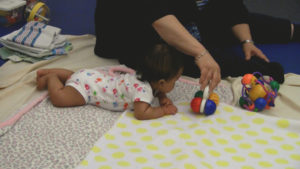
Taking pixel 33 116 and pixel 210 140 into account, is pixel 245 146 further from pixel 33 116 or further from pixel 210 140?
pixel 33 116

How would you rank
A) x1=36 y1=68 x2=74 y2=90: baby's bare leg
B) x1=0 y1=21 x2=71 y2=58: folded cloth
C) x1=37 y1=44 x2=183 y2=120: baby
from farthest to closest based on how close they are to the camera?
1. x1=0 y1=21 x2=71 y2=58: folded cloth
2. x1=36 y1=68 x2=74 y2=90: baby's bare leg
3. x1=37 y1=44 x2=183 y2=120: baby

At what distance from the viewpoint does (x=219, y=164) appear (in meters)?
0.97

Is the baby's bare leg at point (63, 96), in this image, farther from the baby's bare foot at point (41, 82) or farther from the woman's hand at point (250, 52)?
the woman's hand at point (250, 52)

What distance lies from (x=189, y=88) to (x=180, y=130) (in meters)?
0.31

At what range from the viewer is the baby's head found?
107 centimetres

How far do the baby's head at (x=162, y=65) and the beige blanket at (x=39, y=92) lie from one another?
355mm

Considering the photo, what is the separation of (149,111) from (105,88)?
0.62 ft

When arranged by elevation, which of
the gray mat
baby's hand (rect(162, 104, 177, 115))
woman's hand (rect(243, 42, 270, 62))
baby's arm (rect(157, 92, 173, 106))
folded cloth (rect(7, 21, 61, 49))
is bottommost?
the gray mat

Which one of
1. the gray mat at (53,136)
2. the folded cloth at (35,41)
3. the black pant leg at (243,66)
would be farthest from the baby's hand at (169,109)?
the folded cloth at (35,41)

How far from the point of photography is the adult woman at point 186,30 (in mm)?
1197

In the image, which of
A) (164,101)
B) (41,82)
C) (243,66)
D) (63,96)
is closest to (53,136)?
(63,96)

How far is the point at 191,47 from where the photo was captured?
1.15 metres

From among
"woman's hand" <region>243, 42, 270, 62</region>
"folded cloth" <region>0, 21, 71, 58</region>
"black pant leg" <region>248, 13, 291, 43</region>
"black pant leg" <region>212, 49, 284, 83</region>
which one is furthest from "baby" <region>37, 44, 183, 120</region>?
"black pant leg" <region>248, 13, 291, 43</region>

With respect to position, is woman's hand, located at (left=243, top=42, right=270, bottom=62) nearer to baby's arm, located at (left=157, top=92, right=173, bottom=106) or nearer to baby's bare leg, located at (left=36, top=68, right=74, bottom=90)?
baby's arm, located at (left=157, top=92, right=173, bottom=106)
